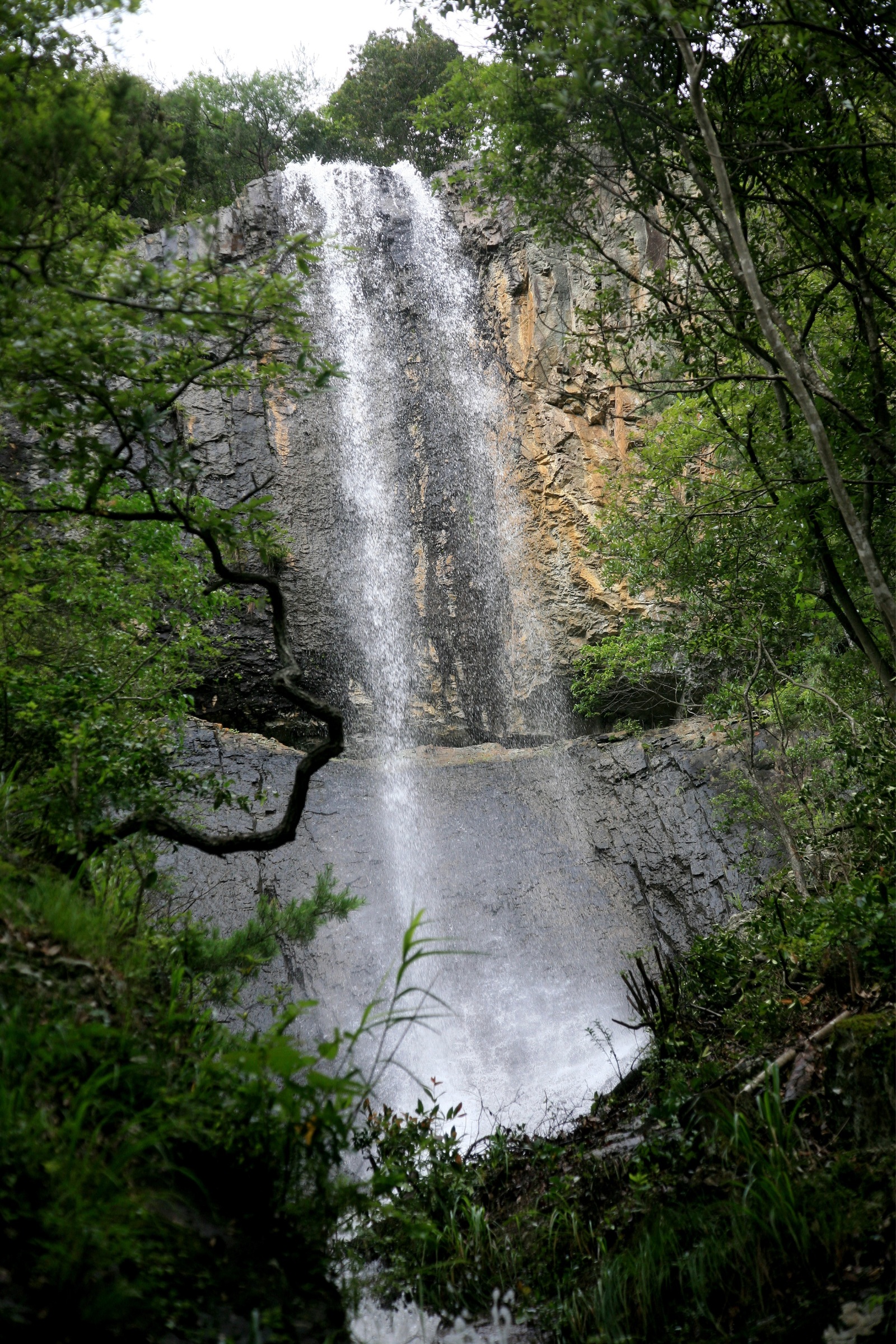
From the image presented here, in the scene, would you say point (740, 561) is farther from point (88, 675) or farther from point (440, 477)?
point (440, 477)

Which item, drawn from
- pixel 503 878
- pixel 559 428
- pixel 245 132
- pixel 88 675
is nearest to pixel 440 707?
pixel 503 878

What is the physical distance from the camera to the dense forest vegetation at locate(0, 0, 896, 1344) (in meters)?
2.56

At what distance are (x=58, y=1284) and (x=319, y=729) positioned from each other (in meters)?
13.8

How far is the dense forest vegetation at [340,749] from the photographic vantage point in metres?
2.56

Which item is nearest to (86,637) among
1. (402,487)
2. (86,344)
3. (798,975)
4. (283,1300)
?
(86,344)

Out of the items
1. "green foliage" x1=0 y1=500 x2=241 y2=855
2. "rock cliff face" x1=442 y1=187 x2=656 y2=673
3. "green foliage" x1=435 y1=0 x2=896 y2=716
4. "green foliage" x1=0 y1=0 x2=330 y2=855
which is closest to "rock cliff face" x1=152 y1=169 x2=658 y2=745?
"rock cliff face" x1=442 y1=187 x2=656 y2=673

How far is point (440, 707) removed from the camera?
15703 mm

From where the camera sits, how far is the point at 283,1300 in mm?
2541

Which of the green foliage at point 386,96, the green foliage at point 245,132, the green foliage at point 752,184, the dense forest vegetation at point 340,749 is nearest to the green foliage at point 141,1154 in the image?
the dense forest vegetation at point 340,749

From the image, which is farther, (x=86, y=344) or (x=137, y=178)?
(x=137, y=178)

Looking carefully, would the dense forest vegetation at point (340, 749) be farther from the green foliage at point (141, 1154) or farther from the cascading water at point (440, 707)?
the cascading water at point (440, 707)

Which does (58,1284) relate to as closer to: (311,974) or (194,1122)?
(194,1122)

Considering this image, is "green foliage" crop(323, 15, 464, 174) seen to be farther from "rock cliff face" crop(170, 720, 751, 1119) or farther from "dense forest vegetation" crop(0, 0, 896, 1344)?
"dense forest vegetation" crop(0, 0, 896, 1344)

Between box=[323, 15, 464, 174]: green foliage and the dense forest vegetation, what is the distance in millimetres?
18905
